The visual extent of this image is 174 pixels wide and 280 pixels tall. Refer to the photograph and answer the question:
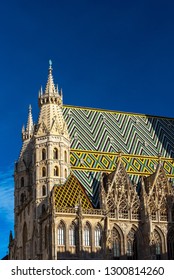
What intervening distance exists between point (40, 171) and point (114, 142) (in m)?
11.9

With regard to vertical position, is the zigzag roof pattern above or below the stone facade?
above

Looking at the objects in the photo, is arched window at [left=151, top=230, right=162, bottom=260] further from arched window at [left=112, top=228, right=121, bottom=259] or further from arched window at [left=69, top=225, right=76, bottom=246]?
arched window at [left=69, top=225, right=76, bottom=246]

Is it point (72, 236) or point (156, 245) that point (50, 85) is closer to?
point (72, 236)

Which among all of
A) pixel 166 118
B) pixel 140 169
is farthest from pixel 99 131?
pixel 166 118

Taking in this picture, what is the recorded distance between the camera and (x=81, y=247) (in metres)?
54.1

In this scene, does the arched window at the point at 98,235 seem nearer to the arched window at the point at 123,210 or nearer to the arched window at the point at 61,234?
the arched window at the point at 123,210

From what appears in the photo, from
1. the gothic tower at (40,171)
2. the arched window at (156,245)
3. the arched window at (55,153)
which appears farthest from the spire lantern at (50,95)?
the arched window at (156,245)

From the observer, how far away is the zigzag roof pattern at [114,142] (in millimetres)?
63125

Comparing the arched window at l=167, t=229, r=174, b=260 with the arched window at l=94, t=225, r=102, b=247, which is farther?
the arched window at l=167, t=229, r=174, b=260

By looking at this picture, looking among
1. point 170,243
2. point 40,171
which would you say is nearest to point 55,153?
point 40,171

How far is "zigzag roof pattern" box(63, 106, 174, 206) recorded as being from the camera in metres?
63.1

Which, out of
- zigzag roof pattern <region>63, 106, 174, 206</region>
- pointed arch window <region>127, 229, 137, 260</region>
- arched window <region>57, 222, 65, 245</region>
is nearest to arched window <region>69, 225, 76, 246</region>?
arched window <region>57, 222, 65, 245</region>

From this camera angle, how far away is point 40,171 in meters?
60.3
